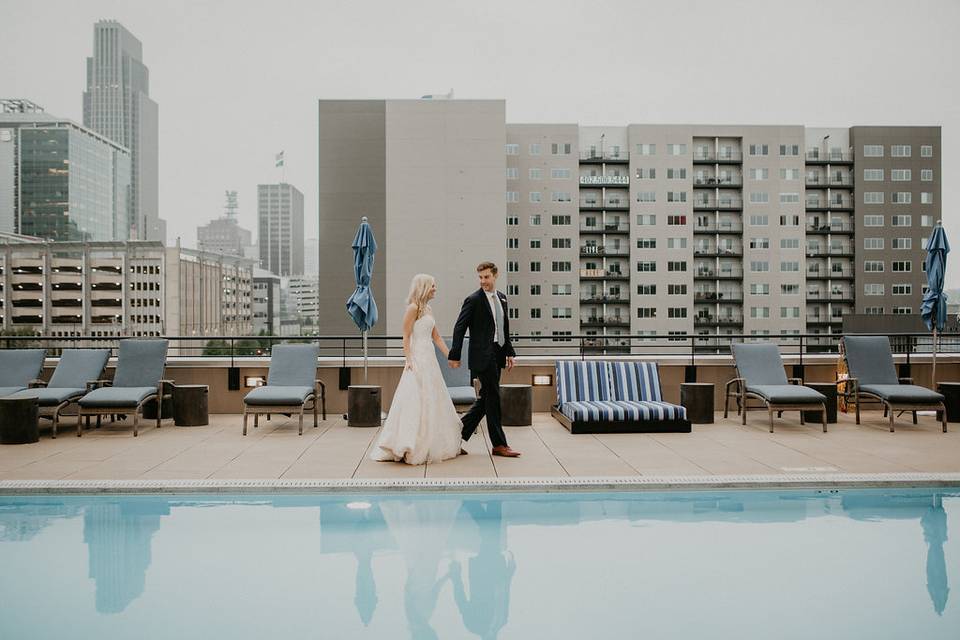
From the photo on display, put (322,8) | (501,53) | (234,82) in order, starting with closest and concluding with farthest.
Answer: (322,8) < (501,53) < (234,82)

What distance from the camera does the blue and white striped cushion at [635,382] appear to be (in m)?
8.88

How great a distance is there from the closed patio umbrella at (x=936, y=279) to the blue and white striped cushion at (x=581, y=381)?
522 centimetres

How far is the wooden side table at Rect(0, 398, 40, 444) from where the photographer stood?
7.49 metres

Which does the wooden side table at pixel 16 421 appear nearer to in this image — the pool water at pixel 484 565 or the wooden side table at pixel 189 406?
the wooden side table at pixel 189 406

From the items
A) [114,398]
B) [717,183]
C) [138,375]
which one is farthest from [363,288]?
[717,183]

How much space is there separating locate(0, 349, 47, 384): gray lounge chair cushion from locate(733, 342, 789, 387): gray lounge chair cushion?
946 centimetres

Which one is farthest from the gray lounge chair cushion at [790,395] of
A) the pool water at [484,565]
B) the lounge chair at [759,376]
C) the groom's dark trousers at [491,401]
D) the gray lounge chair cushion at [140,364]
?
the gray lounge chair cushion at [140,364]

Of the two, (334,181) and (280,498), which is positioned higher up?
(334,181)

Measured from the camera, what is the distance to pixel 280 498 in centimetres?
540

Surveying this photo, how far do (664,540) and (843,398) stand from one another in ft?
22.7

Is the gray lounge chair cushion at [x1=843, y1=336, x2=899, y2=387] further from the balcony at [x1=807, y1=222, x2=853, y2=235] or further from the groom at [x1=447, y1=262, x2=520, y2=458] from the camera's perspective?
the balcony at [x1=807, y1=222, x2=853, y2=235]

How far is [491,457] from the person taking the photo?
22.2ft

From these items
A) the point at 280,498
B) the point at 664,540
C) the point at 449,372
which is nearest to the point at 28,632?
the point at 280,498

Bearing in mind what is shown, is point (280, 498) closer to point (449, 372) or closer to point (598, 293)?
point (449, 372)
